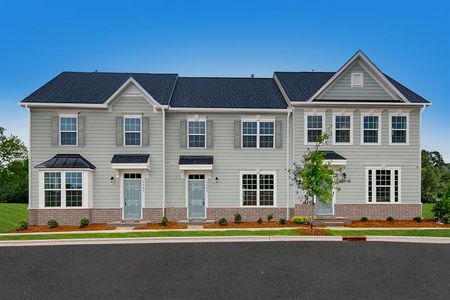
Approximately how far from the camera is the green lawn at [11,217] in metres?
17.0

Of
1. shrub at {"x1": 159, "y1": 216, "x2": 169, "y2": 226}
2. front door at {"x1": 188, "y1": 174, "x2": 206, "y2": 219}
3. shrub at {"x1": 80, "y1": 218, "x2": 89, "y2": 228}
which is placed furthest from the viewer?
front door at {"x1": 188, "y1": 174, "x2": 206, "y2": 219}

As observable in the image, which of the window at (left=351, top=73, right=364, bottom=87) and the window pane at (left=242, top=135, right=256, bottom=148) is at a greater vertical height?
the window at (left=351, top=73, right=364, bottom=87)

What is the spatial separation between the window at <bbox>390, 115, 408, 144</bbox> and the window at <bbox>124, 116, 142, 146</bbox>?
53.5ft

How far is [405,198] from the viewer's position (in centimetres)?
1888

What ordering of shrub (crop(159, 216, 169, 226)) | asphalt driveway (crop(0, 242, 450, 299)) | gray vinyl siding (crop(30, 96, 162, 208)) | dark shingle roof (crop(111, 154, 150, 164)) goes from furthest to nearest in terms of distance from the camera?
1. gray vinyl siding (crop(30, 96, 162, 208))
2. dark shingle roof (crop(111, 154, 150, 164))
3. shrub (crop(159, 216, 169, 226))
4. asphalt driveway (crop(0, 242, 450, 299))

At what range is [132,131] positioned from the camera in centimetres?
1823

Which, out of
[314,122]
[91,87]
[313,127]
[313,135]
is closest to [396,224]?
[313,135]

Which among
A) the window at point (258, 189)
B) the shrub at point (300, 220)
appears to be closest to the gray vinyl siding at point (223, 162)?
the window at point (258, 189)

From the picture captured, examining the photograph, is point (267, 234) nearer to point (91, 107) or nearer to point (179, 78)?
point (91, 107)

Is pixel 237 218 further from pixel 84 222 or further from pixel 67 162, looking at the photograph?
pixel 67 162

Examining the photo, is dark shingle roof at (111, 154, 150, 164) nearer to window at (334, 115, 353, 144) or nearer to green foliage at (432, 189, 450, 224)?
window at (334, 115, 353, 144)

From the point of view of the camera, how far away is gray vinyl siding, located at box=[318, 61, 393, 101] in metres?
18.9

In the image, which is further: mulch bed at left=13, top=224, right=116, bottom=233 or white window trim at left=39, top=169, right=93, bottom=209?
white window trim at left=39, top=169, right=93, bottom=209

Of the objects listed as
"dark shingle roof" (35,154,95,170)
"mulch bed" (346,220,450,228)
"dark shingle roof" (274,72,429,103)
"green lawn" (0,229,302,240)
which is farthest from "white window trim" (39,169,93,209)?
"mulch bed" (346,220,450,228)
